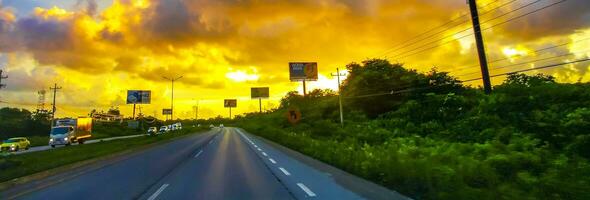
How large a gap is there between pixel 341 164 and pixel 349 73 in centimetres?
4381

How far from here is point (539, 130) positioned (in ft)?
69.9

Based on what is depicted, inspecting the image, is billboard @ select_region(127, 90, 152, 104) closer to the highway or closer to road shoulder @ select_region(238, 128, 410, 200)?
the highway

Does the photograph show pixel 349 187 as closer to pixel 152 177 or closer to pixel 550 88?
pixel 152 177

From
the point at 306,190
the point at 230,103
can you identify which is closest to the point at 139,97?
the point at 230,103

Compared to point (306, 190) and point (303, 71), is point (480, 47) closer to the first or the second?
point (306, 190)

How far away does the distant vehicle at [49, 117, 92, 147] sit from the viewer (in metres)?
45.5

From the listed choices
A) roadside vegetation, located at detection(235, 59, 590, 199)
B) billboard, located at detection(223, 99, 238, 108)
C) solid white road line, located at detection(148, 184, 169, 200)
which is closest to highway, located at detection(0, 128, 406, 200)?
solid white road line, located at detection(148, 184, 169, 200)

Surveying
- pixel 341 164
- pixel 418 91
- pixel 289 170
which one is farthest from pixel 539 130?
pixel 418 91

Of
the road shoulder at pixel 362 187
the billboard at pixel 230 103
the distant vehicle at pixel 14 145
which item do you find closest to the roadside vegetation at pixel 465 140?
the road shoulder at pixel 362 187

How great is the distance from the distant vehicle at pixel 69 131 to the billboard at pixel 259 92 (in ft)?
145

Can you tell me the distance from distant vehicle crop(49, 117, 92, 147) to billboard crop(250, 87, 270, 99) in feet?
145

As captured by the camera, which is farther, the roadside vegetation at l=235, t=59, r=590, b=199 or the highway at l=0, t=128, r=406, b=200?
the highway at l=0, t=128, r=406, b=200

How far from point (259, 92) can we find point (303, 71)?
35.8 metres

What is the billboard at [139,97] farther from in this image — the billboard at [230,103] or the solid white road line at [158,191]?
the solid white road line at [158,191]
